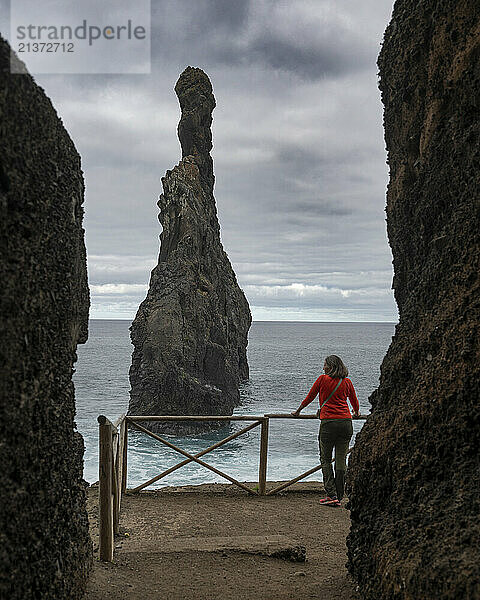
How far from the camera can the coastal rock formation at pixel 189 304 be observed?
32719mm

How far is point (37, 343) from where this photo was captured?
3084 mm

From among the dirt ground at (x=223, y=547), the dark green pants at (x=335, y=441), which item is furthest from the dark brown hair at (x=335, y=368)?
the dirt ground at (x=223, y=547)

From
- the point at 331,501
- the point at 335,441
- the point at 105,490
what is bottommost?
the point at 331,501

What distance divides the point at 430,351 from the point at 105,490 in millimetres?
3113

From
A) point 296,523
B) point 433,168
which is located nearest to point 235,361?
point 296,523

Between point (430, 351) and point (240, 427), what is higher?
point (430, 351)

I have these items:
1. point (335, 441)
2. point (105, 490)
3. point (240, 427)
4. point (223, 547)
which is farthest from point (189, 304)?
point (105, 490)

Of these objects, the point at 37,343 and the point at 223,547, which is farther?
the point at 223,547

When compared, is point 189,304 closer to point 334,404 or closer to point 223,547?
point 334,404

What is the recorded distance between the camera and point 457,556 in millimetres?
2834

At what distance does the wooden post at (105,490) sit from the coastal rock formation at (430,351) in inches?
86.0

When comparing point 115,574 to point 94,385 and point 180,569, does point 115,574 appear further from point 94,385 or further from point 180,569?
point 94,385

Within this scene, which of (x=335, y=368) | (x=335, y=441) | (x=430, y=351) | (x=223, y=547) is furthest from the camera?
(x=335, y=441)

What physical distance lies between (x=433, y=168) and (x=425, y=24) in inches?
45.0
